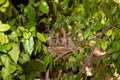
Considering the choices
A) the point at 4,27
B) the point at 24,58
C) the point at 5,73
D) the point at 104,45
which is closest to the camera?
the point at 4,27

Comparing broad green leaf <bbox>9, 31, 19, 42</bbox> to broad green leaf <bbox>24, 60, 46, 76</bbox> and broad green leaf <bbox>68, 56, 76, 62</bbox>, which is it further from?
broad green leaf <bbox>68, 56, 76, 62</bbox>

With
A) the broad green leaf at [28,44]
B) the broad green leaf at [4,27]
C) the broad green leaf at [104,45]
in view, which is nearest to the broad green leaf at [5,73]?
the broad green leaf at [28,44]

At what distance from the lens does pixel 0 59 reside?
1080 mm

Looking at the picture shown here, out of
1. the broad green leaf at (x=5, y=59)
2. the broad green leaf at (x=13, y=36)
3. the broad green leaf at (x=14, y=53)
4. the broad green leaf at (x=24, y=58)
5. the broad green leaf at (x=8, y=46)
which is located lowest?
the broad green leaf at (x=24, y=58)

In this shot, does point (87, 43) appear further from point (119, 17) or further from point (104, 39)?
point (119, 17)

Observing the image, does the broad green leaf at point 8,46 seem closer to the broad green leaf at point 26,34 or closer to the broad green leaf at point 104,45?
the broad green leaf at point 26,34

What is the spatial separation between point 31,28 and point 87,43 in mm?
700

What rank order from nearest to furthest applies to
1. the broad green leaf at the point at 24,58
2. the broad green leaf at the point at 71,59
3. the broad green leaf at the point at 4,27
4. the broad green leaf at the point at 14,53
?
1. the broad green leaf at the point at 4,27
2. the broad green leaf at the point at 14,53
3. the broad green leaf at the point at 24,58
4. the broad green leaf at the point at 71,59

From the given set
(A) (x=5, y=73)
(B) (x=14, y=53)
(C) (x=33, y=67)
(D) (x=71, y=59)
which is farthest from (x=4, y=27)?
(D) (x=71, y=59)

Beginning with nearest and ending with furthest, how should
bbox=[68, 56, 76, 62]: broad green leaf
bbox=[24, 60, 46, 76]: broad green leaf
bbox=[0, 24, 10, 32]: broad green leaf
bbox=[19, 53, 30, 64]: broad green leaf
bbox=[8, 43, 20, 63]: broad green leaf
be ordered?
1. bbox=[0, 24, 10, 32]: broad green leaf
2. bbox=[8, 43, 20, 63]: broad green leaf
3. bbox=[19, 53, 30, 64]: broad green leaf
4. bbox=[24, 60, 46, 76]: broad green leaf
5. bbox=[68, 56, 76, 62]: broad green leaf

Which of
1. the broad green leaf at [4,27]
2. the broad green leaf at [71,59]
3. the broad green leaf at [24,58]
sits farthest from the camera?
the broad green leaf at [71,59]

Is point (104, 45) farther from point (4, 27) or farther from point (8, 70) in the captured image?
point (4, 27)

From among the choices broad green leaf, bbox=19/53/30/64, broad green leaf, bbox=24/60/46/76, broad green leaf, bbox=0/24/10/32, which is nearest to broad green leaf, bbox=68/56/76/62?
broad green leaf, bbox=24/60/46/76

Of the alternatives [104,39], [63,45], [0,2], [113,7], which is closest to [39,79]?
[63,45]
